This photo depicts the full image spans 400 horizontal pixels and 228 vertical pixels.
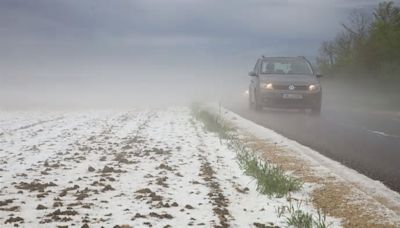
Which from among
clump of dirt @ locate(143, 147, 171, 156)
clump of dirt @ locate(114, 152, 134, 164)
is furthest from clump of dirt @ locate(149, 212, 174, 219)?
clump of dirt @ locate(143, 147, 171, 156)

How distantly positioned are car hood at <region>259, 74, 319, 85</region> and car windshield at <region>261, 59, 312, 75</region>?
40cm

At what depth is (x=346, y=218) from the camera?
4.99 metres

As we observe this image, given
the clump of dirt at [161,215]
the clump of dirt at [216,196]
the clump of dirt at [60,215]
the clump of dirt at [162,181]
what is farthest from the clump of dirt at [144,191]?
Answer: the clump of dirt at [60,215]

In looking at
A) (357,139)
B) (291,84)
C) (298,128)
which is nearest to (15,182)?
(357,139)

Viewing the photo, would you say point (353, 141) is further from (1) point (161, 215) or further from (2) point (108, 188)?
(1) point (161, 215)

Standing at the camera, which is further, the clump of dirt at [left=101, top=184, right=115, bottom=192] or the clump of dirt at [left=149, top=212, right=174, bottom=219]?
the clump of dirt at [left=101, top=184, right=115, bottom=192]

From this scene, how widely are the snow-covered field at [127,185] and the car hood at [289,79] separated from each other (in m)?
7.48

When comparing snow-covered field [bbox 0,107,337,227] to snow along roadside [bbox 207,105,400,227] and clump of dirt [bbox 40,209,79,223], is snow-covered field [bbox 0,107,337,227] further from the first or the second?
snow along roadside [bbox 207,105,400,227]

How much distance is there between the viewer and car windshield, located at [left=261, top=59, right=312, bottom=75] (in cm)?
1844

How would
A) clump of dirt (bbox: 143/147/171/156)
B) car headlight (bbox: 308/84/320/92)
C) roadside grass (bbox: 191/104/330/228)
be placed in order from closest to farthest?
roadside grass (bbox: 191/104/330/228)
clump of dirt (bbox: 143/147/171/156)
car headlight (bbox: 308/84/320/92)

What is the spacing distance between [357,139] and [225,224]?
7.42 m

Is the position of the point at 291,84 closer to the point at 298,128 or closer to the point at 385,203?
the point at 298,128

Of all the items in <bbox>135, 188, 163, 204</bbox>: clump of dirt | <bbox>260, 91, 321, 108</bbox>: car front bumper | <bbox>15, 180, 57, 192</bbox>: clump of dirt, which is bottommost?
<bbox>135, 188, 163, 204</bbox>: clump of dirt

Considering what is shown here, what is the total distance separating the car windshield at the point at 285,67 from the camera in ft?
60.5
